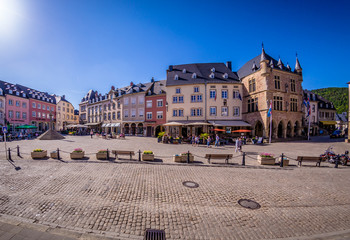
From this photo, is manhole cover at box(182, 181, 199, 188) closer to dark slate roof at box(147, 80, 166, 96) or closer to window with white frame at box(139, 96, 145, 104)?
dark slate roof at box(147, 80, 166, 96)

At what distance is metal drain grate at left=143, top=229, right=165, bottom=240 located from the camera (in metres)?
3.42

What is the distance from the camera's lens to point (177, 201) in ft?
16.7

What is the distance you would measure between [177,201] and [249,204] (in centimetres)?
256

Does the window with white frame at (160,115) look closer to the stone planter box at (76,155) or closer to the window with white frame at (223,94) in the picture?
the window with white frame at (223,94)

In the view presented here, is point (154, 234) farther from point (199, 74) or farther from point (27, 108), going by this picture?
point (27, 108)

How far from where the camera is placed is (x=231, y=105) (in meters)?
27.2

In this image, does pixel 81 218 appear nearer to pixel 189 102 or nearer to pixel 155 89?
pixel 189 102

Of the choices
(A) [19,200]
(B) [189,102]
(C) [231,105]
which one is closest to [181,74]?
(B) [189,102]

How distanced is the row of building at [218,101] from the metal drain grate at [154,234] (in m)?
19.1

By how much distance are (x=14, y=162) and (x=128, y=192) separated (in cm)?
977

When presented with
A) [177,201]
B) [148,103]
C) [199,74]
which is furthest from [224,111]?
[177,201]

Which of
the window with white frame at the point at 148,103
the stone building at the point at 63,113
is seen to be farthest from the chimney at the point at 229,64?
the stone building at the point at 63,113

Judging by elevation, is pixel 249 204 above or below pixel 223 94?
below

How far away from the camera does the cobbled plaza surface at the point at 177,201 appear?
385cm
